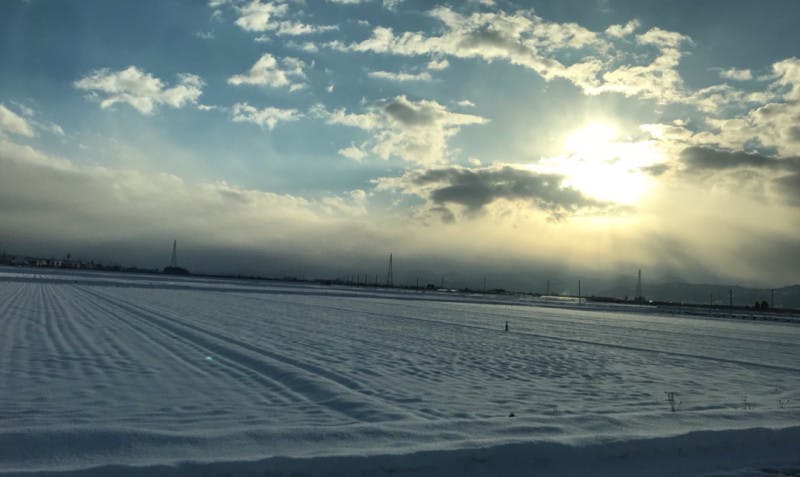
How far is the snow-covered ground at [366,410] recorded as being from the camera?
215 inches

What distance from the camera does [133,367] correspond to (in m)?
10.5

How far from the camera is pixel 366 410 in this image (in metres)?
7.73

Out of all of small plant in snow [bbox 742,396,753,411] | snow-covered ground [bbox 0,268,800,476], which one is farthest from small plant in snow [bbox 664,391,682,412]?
small plant in snow [bbox 742,396,753,411]

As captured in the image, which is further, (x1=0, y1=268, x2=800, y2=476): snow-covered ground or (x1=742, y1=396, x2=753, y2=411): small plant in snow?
(x1=742, y1=396, x2=753, y2=411): small plant in snow

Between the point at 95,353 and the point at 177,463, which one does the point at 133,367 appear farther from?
the point at 177,463

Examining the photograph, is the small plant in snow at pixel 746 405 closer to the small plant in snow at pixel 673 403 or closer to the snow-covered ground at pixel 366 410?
the snow-covered ground at pixel 366 410

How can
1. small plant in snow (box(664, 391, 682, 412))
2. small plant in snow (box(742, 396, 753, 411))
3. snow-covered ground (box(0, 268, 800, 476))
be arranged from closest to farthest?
snow-covered ground (box(0, 268, 800, 476)) < small plant in snow (box(664, 391, 682, 412)) < small plant in snow (box(742, 396, 753, 411))

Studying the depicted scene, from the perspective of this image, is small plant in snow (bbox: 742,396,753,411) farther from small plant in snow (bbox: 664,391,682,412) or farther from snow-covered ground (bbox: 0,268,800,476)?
small plant in snow (bbox: 664,391,682,412)

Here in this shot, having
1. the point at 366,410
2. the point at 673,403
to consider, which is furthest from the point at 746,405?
the point at 366,410

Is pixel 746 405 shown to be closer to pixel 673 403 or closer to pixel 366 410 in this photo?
pixel 673 403

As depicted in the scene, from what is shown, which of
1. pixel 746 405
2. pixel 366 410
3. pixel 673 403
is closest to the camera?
pixel 366 410

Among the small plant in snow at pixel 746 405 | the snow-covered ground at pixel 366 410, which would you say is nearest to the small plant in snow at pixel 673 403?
the snow-covered ground at pixel 366 410

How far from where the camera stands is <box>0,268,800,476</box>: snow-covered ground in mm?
5469

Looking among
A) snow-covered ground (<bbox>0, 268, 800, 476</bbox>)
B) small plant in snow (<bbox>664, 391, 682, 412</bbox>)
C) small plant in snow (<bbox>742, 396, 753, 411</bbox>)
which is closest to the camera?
snow-covered ground (<bbox>0, 268, 800, 476</bbox>)
